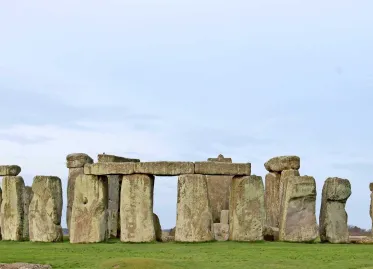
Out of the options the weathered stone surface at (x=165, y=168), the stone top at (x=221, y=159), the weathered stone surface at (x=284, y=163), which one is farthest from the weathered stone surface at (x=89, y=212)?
the stone top at (x=221, y=159)


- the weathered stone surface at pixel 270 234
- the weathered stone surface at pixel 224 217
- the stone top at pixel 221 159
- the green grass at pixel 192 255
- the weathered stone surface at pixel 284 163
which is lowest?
the green grass at pixel 192 255

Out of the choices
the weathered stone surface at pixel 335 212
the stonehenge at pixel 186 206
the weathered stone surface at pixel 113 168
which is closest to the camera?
the stonehenge at pixel 186 206

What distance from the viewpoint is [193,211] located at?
88.0 feet

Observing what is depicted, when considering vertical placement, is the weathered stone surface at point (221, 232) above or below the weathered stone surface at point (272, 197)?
below

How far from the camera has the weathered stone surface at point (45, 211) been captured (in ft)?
92.2

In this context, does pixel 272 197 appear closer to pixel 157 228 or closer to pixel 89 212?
pixel 157 228

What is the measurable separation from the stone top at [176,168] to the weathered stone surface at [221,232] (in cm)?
294

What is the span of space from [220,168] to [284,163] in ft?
15.6

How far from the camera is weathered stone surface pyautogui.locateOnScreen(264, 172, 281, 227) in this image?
1280 inches

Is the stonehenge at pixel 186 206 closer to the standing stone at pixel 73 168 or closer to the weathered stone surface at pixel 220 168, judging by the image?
the weathered stone surface at pixel 220 168

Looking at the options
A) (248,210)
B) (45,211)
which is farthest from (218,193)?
(45,211)

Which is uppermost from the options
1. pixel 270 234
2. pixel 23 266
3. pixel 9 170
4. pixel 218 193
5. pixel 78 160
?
pixel 78 160

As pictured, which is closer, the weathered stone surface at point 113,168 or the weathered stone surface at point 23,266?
the weathered stone surface at point 23,266

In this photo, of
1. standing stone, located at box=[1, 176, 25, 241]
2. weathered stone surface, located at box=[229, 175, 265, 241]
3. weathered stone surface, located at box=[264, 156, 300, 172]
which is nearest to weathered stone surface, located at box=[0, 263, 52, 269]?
weathered stone surface, located at box=[229, 175, 265, 241]
